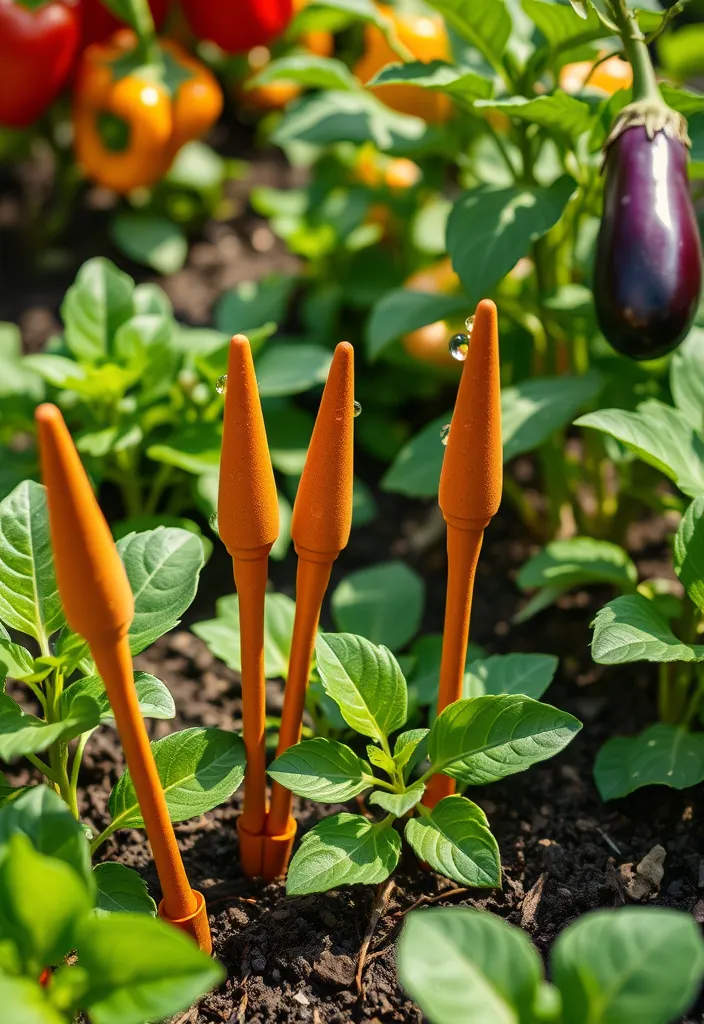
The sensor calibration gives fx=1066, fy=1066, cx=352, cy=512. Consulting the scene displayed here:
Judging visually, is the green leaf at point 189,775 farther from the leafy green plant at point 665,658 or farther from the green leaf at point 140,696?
the leafy green plant at point 665,658

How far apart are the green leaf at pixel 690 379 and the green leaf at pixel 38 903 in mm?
828

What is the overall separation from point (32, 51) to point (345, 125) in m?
0.59

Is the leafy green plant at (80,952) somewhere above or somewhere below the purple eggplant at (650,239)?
below

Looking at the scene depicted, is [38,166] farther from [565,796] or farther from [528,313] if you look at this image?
[565,796]

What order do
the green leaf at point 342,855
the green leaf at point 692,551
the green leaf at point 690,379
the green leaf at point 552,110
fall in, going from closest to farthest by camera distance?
the green leaf at point 342,855 → the green leaf at point 692,551 → the green leaf at point 552,110 → the green leaf at point 690,379

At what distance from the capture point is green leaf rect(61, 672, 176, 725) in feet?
2.84

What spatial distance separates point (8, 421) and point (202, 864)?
635mm

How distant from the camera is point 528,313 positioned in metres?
1.46

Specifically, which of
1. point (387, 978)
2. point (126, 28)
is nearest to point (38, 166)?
point (126, 28)

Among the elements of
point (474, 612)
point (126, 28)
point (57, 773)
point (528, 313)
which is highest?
point (126, 28)

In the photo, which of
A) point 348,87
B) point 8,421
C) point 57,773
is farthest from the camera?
point 348,87

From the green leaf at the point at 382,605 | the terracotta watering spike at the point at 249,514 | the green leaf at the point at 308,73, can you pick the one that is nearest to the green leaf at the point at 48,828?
the terracotta watering spike at the point at 249,514

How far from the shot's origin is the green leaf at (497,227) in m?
1.19

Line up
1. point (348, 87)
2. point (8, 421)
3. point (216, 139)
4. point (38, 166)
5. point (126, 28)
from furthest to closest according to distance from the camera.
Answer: point (216, 139) → point (38, 166) → point (126, 28) → point (348, 87) → point (8, 421)
